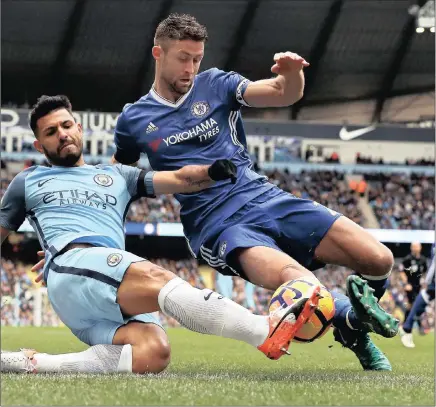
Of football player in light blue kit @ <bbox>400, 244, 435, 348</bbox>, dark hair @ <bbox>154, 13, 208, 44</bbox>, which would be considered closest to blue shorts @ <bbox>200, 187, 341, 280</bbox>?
dark hair @ <bbox>154, 13, 208, 44</bbox>

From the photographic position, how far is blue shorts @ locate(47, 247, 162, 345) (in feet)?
15.4

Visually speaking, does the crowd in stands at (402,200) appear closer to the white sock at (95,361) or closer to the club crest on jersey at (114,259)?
the white sock at (95,361)

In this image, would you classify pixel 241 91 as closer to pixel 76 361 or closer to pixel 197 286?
pixel 76 361

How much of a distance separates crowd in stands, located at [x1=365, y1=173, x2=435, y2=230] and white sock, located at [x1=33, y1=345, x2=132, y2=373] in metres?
23.6

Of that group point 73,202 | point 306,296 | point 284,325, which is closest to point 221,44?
point 73,202

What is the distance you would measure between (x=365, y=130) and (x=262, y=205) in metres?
25.0

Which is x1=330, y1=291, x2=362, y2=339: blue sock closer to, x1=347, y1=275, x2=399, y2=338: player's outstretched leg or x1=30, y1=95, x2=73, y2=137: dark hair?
x1=347, y1=275, x2=399, y2=338: player's outstretched leg

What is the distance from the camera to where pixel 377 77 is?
29.9 meters

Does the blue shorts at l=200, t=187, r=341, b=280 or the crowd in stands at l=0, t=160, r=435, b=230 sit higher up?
the blue shorts at l=200, t=187, r=341, b=280

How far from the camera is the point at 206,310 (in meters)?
4.32

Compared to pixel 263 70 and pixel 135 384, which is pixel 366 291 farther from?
pixel 263 70

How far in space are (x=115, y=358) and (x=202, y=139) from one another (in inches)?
62.2

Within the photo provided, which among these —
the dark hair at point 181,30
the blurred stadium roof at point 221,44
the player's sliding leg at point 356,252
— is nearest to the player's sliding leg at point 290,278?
the player's sliding leg at point 356,252

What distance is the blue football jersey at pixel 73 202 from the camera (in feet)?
16.7
